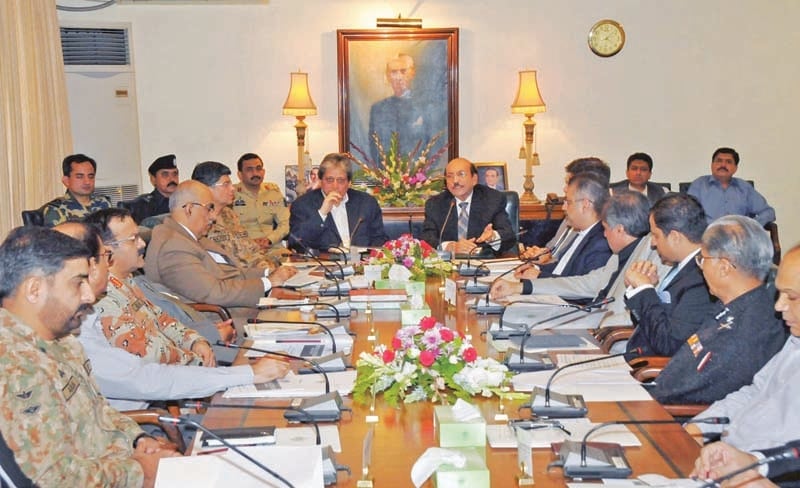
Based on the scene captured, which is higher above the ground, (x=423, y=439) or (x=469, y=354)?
(x=469, y=354)

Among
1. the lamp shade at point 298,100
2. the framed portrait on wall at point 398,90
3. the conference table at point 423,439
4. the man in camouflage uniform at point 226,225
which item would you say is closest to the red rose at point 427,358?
the conference table at point 423,439

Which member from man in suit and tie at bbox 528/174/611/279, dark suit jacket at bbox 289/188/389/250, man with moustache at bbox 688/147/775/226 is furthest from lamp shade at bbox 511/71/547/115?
man in suit and tie at bbox 528/174/611/279

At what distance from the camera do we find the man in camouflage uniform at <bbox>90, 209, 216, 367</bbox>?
10.4ft

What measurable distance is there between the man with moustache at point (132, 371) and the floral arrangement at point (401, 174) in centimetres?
469

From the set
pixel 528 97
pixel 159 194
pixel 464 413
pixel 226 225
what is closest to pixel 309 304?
pixel 464 413

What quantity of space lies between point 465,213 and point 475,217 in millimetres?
77

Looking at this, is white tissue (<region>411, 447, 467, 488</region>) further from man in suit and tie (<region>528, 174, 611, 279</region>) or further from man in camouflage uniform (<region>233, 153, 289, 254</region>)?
man in camouflage uniform (<region>233, 153, 289, 254</region>)

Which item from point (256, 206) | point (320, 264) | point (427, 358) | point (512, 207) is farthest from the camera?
point (256, 206)

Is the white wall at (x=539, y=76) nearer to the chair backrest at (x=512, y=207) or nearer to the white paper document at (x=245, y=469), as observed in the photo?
the chair backrest at (x=512, y=207)

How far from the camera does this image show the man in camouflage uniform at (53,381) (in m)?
2.04

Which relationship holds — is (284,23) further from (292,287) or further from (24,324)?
(24,324)

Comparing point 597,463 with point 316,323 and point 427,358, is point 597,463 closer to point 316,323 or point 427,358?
point 427,358

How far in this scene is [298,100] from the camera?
795 cm

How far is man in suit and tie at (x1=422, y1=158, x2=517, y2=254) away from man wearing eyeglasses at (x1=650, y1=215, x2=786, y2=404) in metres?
3.12
